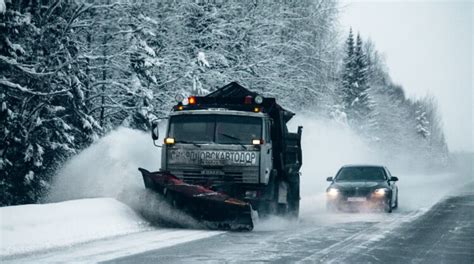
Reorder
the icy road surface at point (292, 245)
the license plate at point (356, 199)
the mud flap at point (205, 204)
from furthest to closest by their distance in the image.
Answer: the license plate at point (356, 199) < the mud flap at point (205, 204) < the icy road surface at point (292, 245)

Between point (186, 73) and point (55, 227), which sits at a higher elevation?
point (186, 73)

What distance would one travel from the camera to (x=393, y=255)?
1014cm

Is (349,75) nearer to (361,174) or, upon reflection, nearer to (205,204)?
(361,174)

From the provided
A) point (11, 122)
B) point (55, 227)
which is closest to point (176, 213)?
point (55, 227)

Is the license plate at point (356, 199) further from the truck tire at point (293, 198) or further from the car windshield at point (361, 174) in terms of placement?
the truck tire at point (293, 198)

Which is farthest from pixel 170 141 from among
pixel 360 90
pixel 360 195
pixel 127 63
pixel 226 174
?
pixel 360 90

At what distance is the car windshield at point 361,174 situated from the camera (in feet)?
69.6

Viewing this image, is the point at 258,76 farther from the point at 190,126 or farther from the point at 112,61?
the point at 190,126

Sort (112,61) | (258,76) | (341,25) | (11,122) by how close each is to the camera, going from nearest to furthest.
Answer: (11,122), (112,61), (258,76), (341,25)

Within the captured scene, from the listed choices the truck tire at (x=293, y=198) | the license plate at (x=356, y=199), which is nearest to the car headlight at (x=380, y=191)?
the license plate at (x=356, y=199)

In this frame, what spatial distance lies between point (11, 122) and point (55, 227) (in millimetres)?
9209

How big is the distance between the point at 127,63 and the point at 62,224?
1460 centimetres

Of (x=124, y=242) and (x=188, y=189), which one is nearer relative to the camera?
(x=124, y=242)

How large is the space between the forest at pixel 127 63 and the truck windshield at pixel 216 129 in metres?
5.53
